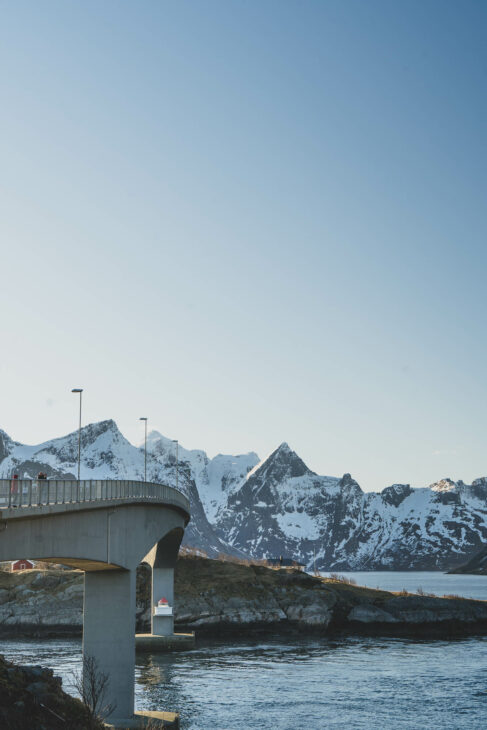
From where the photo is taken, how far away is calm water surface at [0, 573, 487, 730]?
151 ft

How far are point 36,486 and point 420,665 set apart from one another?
1815 inches

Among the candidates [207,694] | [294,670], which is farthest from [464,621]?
[207,694]

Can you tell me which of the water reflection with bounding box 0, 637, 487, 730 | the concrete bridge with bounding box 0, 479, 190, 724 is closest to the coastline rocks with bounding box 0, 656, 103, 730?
the concrete bridge with bounding box 0, 479, 190, 724

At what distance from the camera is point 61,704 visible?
25.7 m

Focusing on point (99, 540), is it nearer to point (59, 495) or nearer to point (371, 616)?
point (59, 495)

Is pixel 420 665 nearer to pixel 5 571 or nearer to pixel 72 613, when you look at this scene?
pixel 72 613

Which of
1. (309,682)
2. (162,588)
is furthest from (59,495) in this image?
(162,588)

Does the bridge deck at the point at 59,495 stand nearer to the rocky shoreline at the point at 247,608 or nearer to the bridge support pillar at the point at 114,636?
the bridge support pillar at the point at 114,636

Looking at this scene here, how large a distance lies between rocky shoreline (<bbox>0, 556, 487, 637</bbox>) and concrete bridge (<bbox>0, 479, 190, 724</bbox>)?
48.0 meters

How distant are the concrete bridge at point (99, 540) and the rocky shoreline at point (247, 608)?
48.0m

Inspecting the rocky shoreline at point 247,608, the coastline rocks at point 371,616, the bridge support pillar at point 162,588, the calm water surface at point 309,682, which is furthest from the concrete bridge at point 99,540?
the coastline rocks at point 371,616

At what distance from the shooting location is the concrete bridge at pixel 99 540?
31.3 m

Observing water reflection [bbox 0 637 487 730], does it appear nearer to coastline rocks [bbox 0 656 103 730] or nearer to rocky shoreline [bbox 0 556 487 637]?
rocky shoreline [bbox 0 556 487 637]

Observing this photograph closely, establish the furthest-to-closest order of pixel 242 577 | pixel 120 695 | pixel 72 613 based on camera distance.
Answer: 1. pixel 242 577
2. pixel 72 613
3. pixel 120 695
